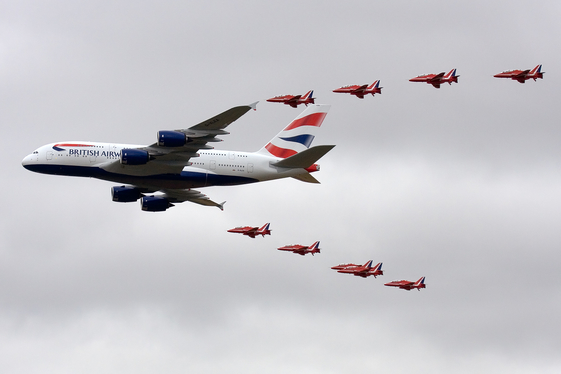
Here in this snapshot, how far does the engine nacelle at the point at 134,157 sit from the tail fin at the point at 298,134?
13.5 m

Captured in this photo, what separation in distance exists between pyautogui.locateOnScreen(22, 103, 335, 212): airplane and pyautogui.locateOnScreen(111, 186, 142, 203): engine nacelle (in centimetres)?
24

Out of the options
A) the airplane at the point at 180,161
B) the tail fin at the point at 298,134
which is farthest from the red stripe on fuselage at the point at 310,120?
the airplane at the point at 180,161

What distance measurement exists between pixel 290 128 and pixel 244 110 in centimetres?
1921

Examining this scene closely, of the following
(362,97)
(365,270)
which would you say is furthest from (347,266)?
(362,97)

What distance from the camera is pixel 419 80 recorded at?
268 feet

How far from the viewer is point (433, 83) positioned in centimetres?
8219

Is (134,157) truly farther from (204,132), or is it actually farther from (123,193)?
(123,193)

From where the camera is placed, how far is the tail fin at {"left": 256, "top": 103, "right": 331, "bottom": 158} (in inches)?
4048

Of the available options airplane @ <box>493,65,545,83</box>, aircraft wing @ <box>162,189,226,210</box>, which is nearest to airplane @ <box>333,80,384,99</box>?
airplane @ <box>493,65,545,83</box>

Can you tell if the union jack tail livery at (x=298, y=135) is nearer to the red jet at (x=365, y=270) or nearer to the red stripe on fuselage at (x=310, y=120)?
the red stripe on fuselage at (x=310, y=120)

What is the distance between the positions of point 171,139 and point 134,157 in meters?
4.18

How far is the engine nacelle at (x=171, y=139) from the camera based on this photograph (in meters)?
91.8

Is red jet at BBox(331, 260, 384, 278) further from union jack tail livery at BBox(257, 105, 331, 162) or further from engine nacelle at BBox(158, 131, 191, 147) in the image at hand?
engine nacelle at BBox(158, 131, 191, 147)

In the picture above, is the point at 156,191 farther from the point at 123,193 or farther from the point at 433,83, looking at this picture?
the point at 433,83
